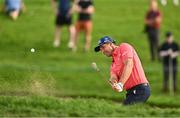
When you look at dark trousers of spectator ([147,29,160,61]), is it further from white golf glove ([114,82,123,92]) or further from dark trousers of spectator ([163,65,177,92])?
white golf glove ([114,82,123,92])

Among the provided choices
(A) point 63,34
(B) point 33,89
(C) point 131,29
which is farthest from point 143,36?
(B) point 33,89

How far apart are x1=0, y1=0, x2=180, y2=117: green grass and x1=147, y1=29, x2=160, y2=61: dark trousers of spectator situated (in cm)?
40

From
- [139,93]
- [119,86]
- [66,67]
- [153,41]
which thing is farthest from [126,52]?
[153,41]

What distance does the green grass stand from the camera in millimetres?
15070

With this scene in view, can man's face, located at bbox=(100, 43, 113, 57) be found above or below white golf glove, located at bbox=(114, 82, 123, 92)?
above

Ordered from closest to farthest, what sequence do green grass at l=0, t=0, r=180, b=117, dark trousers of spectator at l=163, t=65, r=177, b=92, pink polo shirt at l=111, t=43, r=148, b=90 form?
pink polo shirt at l=111, t=43, r=148, b=90, green grass at l=0, t=0, r=180, b=117, dark trousers of spectator at l=163, t=65, r=177, b=92

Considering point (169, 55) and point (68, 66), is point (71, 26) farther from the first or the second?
point (169, 55)

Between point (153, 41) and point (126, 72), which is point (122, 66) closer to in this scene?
point (126, 72)

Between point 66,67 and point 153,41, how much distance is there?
3.48m

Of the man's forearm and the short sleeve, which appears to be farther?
the short sleeve

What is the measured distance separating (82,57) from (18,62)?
2624 mm

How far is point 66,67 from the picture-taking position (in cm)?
2789

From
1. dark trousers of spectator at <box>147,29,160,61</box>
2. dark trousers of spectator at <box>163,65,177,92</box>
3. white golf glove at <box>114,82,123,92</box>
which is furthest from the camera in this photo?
dark trousers of spectator at <box>147,29,160,61</box>

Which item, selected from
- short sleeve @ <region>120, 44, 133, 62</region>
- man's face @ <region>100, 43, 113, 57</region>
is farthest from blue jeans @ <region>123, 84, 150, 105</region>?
man's face @ <region>100, 43, 113, 57</region>
